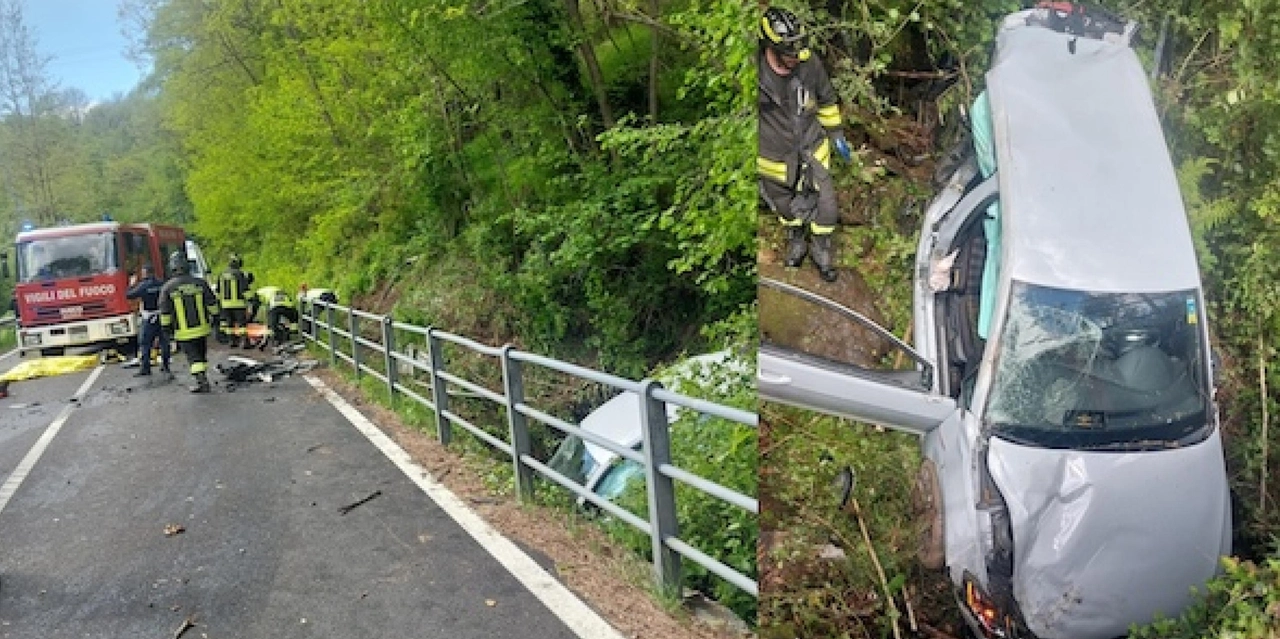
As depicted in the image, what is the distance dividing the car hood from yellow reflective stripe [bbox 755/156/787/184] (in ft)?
1.92

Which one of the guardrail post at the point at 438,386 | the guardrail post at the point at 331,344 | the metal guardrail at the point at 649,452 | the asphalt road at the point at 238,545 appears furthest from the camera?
the guardrail post at the point at 331,344

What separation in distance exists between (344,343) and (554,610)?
9774mm

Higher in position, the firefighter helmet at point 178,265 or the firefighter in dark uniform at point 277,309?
the firefighter helmet at point 178,265

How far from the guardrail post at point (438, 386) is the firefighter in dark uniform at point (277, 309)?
8571 mm

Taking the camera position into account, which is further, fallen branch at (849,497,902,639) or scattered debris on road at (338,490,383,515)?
scattered debris on road at (338,490,383,515)

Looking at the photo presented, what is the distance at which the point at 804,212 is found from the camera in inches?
66.2

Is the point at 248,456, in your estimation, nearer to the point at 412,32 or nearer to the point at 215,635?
the point at 215,635

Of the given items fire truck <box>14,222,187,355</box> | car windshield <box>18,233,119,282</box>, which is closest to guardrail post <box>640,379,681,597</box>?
fire truck <box>14,222,187,355</box>

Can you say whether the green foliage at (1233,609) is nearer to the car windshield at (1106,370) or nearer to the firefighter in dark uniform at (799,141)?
the car windshield at (1106,370)

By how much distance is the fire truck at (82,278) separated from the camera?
9680 millimetres

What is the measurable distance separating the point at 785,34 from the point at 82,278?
12.0 m

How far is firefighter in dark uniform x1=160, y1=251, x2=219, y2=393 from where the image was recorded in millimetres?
10133

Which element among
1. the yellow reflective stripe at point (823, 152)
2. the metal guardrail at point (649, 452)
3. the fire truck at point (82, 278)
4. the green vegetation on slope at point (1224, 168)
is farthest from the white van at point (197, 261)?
the green vegetation on slope at point (1224, 168)

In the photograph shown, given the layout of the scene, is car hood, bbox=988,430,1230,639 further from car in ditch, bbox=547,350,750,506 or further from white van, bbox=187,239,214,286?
white van, bbox=187,239,214,286
